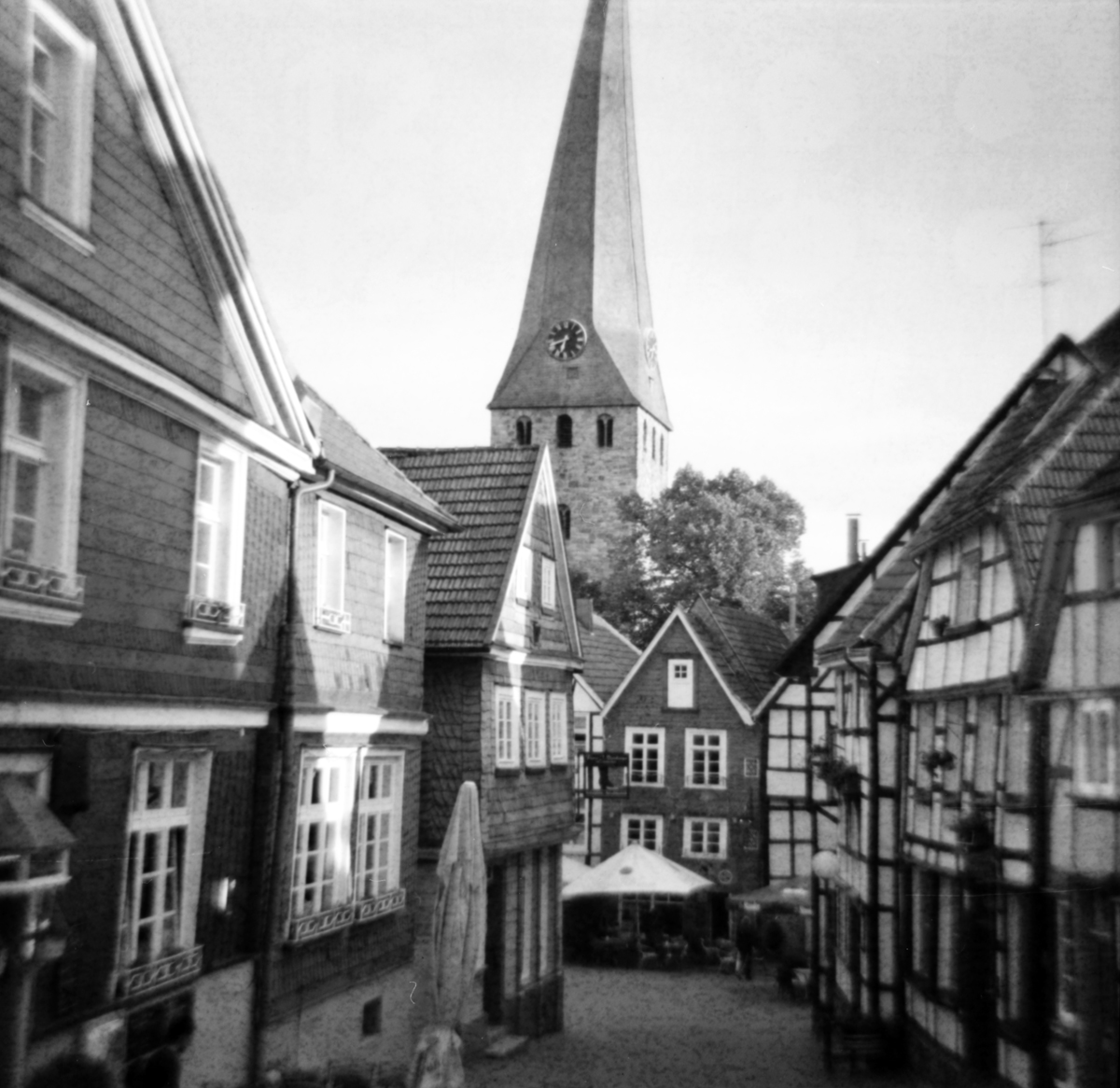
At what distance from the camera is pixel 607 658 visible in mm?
17906

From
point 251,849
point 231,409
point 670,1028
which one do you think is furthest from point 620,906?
point 231,409

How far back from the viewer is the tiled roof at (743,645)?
15.6 meters

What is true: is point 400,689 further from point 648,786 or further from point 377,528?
point 648,786

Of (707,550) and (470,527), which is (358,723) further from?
(707,550)

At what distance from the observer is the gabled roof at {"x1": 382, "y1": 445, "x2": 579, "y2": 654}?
947 cm

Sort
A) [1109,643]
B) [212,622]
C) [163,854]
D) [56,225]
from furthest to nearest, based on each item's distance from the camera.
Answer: [1109,643] → [212,622] → [163,854] → [56,225]

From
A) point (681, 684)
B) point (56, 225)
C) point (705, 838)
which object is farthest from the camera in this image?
point (681, 684)

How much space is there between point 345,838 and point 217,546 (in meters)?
2.02

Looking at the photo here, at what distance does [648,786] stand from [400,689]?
1238 cm

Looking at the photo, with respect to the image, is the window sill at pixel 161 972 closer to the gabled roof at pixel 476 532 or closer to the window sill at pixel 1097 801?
the gabled roof at pixel 476 532

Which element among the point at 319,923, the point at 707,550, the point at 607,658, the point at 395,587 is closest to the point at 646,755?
the point at 607,658

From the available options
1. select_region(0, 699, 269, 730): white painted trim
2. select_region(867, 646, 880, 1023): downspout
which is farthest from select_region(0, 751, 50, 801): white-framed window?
select_region(867, 646, 880, 1023): downspout

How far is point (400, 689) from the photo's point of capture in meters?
8.77

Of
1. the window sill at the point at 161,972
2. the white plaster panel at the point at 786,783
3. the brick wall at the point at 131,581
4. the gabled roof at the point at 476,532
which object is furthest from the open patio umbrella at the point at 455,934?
the white plaster panel at the point at 786,783
